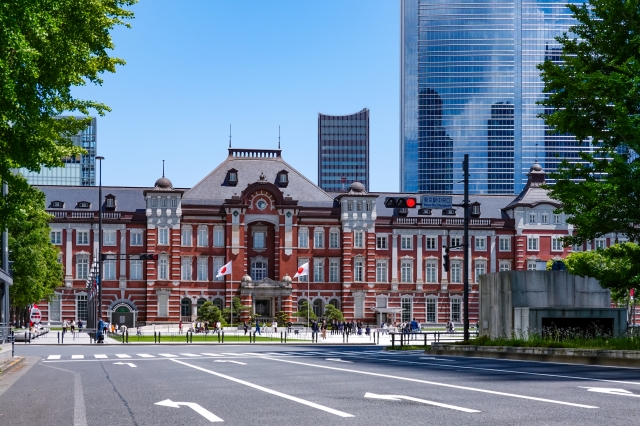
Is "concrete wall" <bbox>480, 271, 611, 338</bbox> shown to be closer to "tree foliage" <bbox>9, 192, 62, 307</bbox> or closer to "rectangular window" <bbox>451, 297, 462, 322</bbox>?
"tree foliage" <bbox>9, 192, 62, 307</bbox>

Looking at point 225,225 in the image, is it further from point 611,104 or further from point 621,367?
point 621,367

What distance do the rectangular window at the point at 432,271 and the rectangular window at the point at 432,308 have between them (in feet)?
6.84

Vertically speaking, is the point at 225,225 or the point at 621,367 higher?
the point at 225,225

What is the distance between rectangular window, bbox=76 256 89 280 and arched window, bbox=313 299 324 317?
24.1 meters

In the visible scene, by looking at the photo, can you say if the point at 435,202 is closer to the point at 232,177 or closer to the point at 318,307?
the point at 318,307

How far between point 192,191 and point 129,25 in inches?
2844

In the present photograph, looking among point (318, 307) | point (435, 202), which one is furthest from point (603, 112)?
point (318, 307)

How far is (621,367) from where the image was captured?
24.9m

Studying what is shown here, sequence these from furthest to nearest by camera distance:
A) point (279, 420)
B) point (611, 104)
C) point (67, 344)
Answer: point (67, 344) < point (611, 104) < point (279, 420)

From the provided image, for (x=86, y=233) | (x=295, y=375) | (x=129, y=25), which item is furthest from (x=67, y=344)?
(x=86, y=233)

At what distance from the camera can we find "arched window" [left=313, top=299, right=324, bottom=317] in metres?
101

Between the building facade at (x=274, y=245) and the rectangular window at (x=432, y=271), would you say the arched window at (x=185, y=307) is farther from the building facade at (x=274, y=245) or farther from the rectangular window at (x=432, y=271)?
the rectangular window at (x=432, y=271)

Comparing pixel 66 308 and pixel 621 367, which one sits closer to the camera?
pixel 621 367

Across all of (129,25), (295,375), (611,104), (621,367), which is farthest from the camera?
(611,104)
